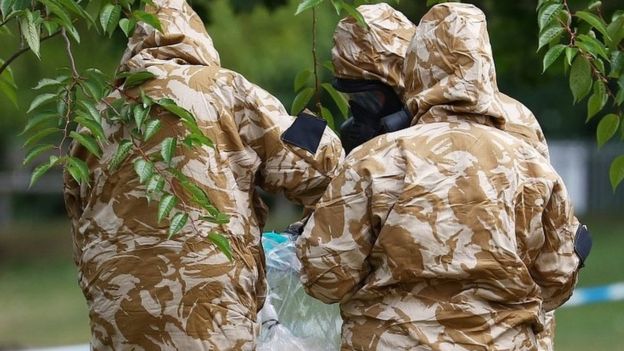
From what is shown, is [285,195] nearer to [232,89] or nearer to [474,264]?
[232,89]

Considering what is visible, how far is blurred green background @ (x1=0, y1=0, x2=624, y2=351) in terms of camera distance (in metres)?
12.5

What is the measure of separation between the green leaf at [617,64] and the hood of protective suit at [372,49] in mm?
705

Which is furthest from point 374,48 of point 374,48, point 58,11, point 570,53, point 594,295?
point 594,295

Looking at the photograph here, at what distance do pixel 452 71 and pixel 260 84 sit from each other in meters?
15.3

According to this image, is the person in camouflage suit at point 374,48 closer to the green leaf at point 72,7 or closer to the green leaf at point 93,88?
the green leaf at point 93,88

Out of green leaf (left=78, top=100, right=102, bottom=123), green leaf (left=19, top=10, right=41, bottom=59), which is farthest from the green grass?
green leaf (left=19, top=10, right=41, bottom=59)

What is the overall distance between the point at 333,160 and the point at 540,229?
826mm

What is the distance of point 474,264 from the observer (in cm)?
438

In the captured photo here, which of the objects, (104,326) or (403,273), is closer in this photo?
(403,273)

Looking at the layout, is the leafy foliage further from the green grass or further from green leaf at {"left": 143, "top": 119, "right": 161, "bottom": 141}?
the green grass

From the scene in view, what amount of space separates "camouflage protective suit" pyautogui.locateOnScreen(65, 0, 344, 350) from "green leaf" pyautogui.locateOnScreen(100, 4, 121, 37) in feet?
1.43

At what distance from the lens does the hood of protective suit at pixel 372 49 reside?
5.21 meters

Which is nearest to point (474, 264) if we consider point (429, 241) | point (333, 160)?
point (429, 241)

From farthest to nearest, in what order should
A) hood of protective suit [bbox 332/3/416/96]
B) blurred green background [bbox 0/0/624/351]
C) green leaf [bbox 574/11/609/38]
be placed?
blurred green background [bbox 0/0/624/351], hood of protective suit [bbox 332/3/416/96], green leaf [bbox 574/11/609/38]
